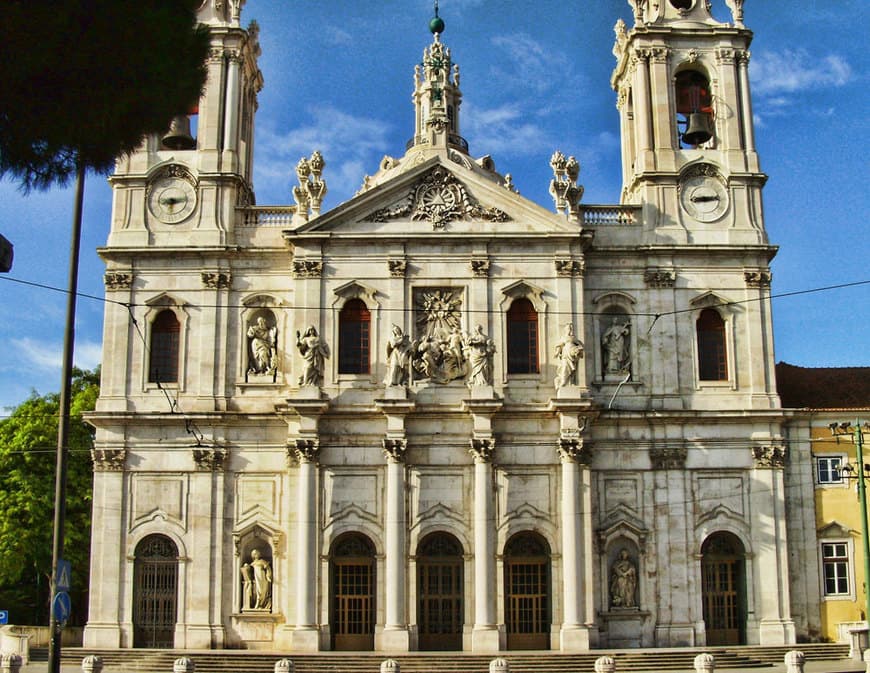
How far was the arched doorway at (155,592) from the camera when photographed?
32.7 metres

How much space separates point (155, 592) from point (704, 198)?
64.1 ft

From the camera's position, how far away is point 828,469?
112 feet

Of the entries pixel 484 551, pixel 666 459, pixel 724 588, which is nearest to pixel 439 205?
pixel 666 459

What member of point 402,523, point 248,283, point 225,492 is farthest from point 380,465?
point 248,283

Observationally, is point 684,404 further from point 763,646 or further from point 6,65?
point 6,65

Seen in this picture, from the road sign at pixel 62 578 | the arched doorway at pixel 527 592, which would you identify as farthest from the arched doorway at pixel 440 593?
the road sign at pixel 62 578

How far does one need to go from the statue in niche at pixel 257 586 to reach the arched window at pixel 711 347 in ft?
44.3

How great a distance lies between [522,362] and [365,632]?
867 centimetres

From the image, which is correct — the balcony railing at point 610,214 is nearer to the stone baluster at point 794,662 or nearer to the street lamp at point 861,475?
the street lamp at point 861,475

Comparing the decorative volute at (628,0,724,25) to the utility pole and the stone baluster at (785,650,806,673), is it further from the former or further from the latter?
the utility pole

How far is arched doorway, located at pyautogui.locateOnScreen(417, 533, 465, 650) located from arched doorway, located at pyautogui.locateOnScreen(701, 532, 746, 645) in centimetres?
686

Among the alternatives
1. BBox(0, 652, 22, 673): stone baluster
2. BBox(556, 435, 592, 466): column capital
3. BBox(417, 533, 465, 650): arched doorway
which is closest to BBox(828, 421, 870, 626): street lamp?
BBox(556, 435, 592, 466): column capital

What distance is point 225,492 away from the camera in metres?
33.3

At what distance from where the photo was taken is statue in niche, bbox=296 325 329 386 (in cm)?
3266
